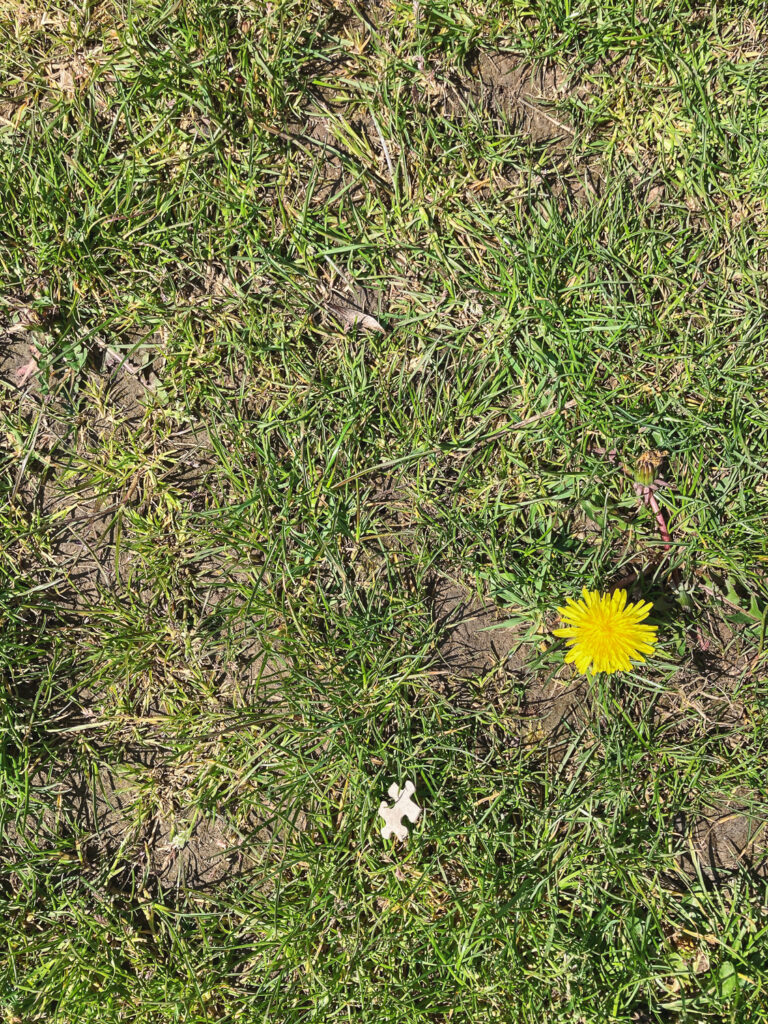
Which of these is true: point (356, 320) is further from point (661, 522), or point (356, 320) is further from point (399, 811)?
point (399, 811)

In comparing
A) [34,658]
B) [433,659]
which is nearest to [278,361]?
[433,659]

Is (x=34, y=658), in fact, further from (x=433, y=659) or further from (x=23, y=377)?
(x=433, y=659)

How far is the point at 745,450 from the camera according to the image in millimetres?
2656

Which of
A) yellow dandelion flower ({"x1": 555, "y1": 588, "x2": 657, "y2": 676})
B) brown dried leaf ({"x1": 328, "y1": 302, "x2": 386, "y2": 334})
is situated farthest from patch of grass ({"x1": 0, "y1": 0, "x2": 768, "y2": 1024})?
yellow dandelion flower ({"x1": 555, "y1": 588, "x2": 657, "y2": 676})

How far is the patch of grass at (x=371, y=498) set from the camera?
2646 millimetres

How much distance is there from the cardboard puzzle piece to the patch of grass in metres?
0.06

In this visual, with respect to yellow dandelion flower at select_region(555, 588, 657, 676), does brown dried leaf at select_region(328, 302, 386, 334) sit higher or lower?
higher

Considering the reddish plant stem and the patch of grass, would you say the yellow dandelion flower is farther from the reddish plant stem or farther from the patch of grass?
the reddish plant stem

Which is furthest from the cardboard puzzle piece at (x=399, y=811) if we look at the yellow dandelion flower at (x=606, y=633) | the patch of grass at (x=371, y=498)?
the yellow dandelion flower at (x=606, y=633)

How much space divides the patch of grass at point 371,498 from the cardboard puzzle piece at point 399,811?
57 mm

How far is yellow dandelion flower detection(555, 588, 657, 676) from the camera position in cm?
238

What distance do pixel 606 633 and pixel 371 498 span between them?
3.00ft

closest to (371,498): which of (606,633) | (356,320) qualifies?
(356,320)

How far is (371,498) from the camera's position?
2.73m
